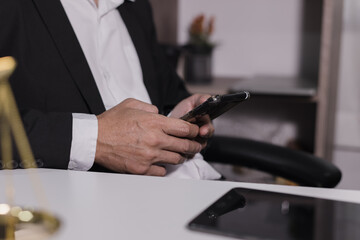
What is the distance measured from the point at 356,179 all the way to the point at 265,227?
1734mm

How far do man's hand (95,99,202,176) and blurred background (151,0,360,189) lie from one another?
105 cm

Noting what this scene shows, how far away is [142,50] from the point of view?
1.35 m

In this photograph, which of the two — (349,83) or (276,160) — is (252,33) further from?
(276,160)

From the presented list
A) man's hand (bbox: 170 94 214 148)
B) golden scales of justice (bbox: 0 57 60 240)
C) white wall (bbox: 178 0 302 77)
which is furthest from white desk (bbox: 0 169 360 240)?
white wall (bbox: 178 0 302 77)

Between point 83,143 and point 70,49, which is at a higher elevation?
point 70,49

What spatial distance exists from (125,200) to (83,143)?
0.94ft

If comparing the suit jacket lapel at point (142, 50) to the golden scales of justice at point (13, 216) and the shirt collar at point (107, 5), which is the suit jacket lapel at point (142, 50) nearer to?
the shirt collar at point (107, 5)

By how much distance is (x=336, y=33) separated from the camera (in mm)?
2010

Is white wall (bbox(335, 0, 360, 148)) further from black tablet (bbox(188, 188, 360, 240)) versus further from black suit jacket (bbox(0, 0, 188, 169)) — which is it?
black tablet (bbox(188, 188, 360, 240))

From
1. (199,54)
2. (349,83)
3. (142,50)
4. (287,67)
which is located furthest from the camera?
(287,67)

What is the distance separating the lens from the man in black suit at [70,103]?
2.87 feet

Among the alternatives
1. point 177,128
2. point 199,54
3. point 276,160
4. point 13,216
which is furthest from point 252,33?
point 13,216

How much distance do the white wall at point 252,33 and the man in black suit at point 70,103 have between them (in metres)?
1.05

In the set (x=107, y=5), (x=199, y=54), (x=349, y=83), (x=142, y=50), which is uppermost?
(x=107, y=5)
